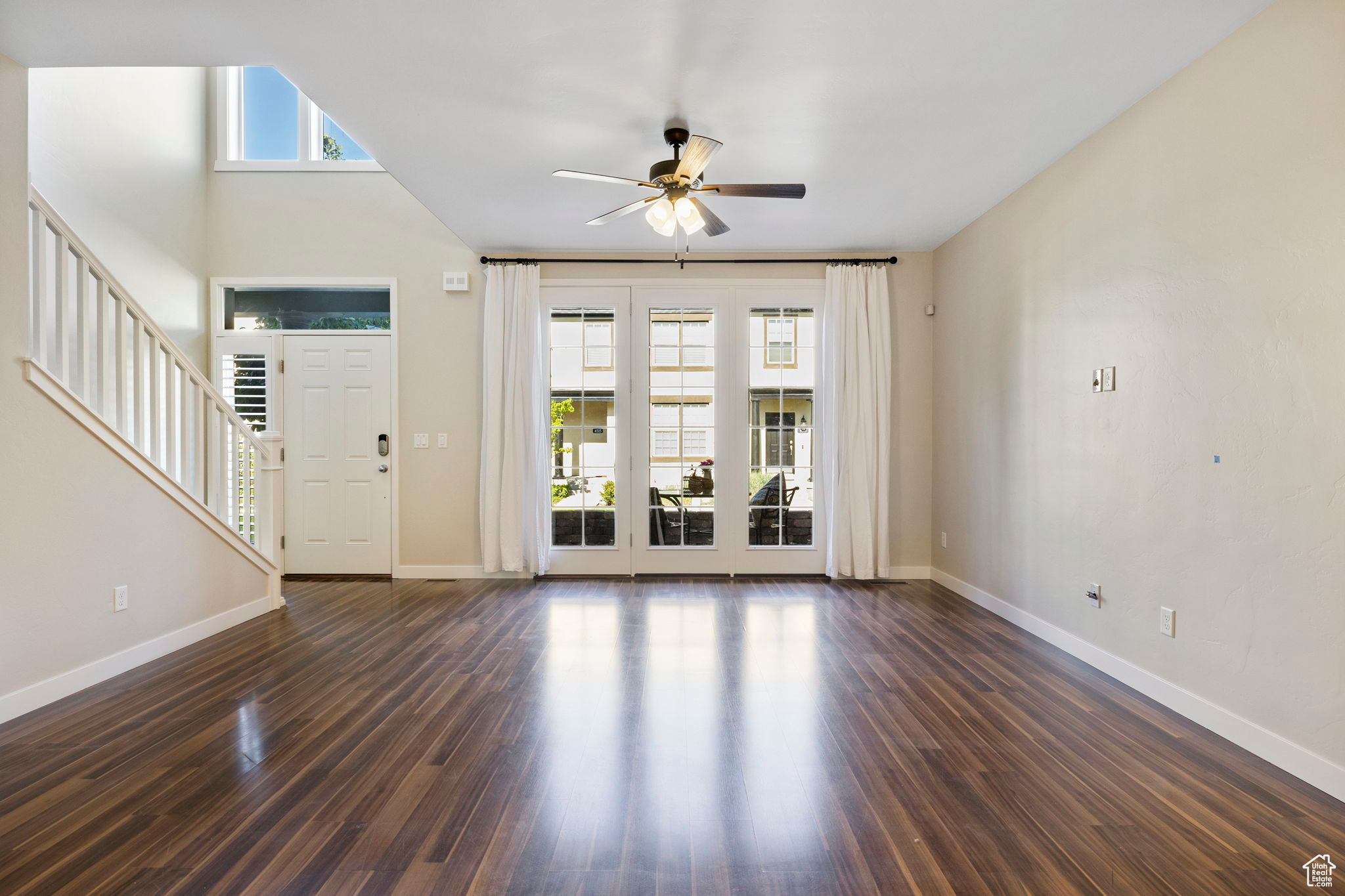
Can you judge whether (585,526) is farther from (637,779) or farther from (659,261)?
(637,779)

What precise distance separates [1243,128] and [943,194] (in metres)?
1.76

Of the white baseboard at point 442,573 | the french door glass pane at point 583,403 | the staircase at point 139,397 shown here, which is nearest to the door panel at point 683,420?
the french door glass pane at point 583,403

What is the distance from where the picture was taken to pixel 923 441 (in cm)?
545

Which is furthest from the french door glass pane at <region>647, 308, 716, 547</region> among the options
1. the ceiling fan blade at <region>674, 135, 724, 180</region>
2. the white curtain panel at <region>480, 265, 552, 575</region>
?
the ceiling fan blade at <region>674, 135, 724, 180</region>

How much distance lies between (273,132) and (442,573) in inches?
160

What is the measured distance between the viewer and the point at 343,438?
215 inches

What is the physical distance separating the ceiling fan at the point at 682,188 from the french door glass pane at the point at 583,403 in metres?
2.01

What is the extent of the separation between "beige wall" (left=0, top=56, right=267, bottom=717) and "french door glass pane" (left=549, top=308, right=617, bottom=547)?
266 cm

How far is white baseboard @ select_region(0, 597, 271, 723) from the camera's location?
8.93 feet

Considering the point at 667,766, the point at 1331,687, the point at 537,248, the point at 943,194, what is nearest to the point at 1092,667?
the point at 1331,687

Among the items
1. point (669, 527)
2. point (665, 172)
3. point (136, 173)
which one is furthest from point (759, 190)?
point (136, 173)

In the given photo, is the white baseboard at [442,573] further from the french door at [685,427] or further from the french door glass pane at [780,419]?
the french door glass pane at [780,419]

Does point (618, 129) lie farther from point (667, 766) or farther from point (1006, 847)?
point (1006, 847)

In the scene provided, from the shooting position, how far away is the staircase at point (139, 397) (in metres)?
3.04
